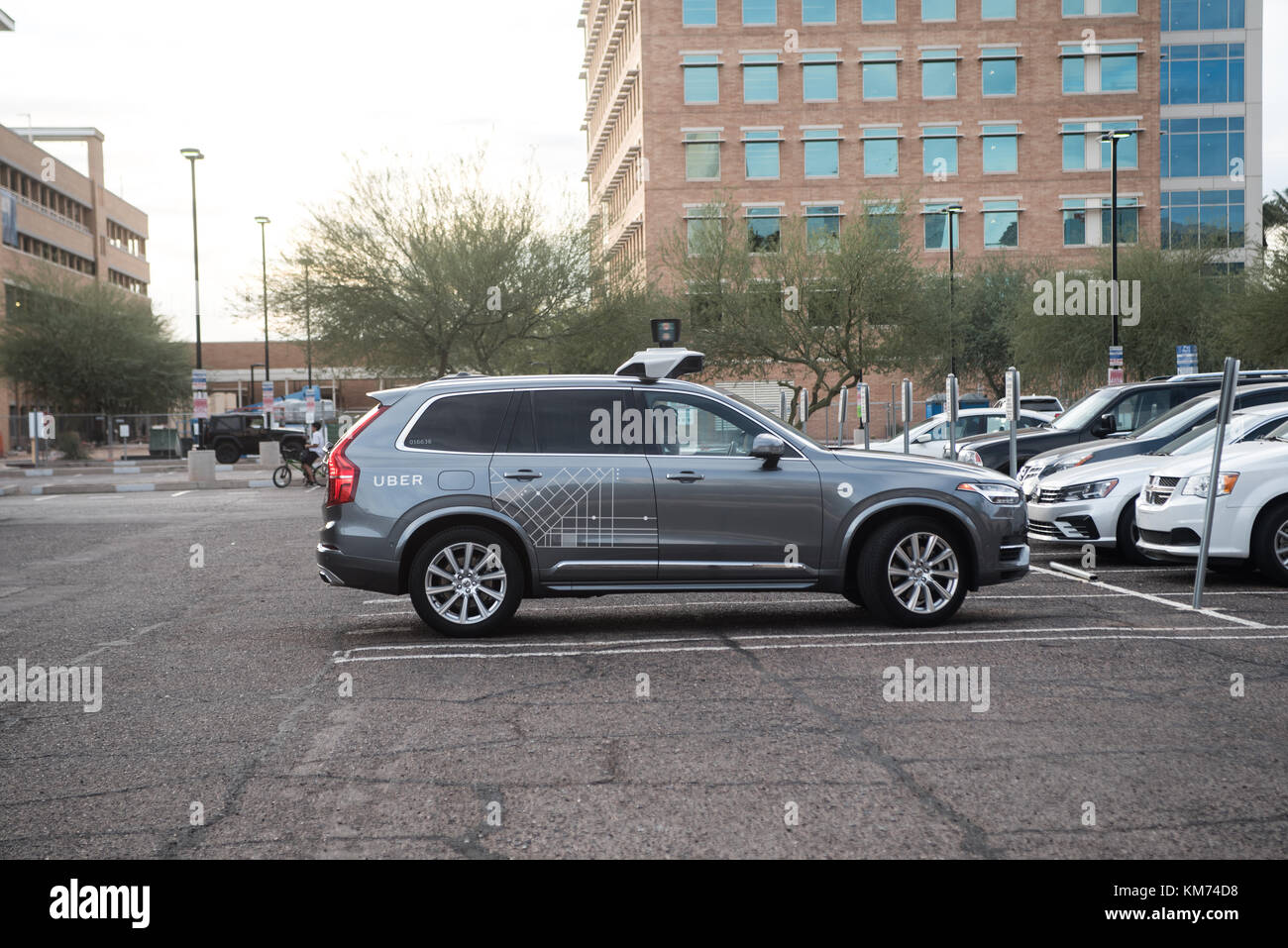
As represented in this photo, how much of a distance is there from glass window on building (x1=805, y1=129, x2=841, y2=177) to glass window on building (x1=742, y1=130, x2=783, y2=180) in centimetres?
162

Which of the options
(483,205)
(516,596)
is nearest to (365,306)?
(483,205)

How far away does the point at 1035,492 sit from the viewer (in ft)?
47.3

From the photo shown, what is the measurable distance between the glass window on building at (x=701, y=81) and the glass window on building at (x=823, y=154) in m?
5.08

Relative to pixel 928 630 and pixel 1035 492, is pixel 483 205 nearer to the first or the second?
pixel 1035 492

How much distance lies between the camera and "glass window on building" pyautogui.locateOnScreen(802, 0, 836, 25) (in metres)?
70.2

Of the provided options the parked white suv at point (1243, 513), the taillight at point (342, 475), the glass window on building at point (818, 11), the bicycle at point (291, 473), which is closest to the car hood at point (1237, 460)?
the parked white suv at point (1243, 513)

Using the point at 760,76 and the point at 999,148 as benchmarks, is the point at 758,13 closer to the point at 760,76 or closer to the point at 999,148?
the point at 760,76

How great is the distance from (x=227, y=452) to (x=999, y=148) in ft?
136

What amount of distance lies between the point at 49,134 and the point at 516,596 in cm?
8293

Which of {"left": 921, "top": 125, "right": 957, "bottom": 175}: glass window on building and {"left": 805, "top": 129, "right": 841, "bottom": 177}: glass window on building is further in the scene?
{"left": 921, "top": 125, "right": 957, "bottom": 175}: glass window on building

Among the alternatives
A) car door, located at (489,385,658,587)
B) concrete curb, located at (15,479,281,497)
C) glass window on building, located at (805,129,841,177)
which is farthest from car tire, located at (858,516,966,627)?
glass window on building, located at (805,129,841,177)

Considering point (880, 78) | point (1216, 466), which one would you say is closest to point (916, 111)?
point (880, 78)

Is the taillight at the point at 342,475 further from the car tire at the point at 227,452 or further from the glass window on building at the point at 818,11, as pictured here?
the glass window on building at the point at 818,11

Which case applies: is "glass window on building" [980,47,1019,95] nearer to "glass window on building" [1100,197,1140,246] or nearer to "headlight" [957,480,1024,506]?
"glass window on building" [1100,197,1140,246]
